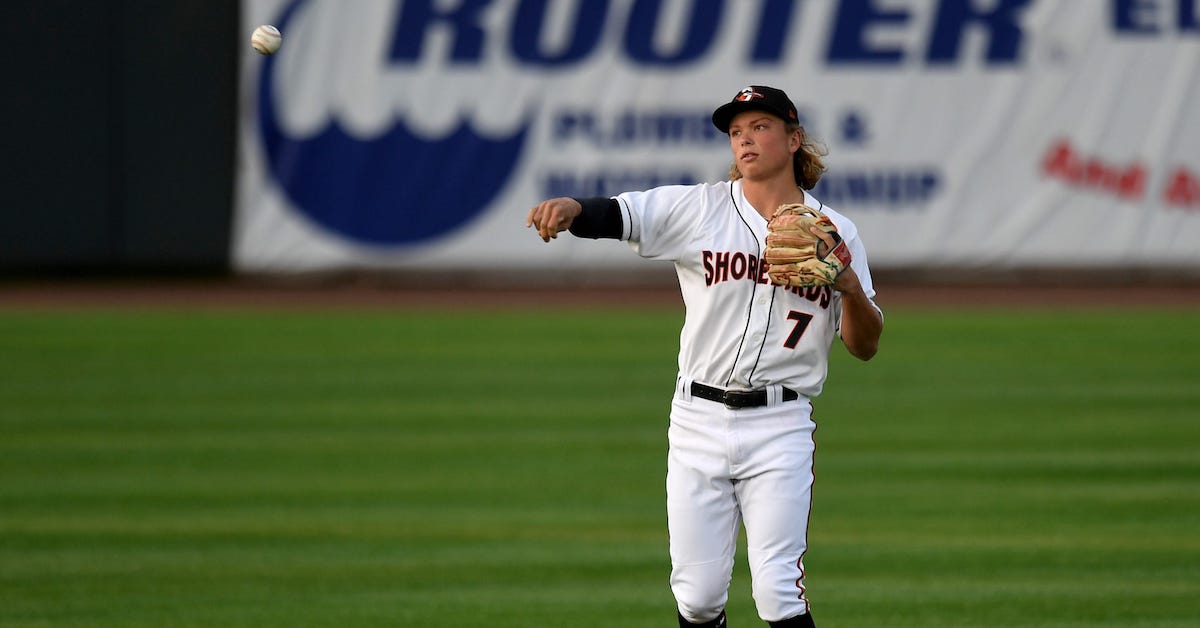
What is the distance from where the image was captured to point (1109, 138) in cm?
1828

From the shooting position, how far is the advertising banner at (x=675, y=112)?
59.7ft

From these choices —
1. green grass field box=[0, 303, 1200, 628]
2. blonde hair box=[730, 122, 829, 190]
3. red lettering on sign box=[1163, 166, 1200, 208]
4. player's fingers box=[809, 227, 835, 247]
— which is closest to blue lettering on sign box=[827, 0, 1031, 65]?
red lettering on sign box=[1163, 166, 1200, 208]

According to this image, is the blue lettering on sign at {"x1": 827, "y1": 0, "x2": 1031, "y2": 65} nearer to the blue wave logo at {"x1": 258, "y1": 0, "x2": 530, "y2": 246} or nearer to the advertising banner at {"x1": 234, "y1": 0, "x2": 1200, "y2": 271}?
the advertising banner at {"x1": 234, "y1": 0, "x2": 1200, "y2": 271}

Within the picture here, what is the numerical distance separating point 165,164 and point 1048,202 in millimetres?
9589

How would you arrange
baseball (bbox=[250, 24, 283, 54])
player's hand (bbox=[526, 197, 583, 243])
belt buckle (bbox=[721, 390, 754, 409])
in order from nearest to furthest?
player's hand (bbox=[526, 197, 583, 243]) → belt buckle (bbox=[721, 390, 754, 409]) → baseball (bbox=[250, 24, 283, 54])

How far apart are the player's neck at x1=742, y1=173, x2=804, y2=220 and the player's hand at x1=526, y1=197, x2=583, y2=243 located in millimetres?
582

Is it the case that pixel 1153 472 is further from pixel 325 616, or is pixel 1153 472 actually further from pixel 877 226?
pixel 877 226

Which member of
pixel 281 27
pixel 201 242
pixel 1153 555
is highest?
pixel 281 27

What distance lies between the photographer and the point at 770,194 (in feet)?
16.0

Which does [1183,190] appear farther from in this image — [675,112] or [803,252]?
[803,252]

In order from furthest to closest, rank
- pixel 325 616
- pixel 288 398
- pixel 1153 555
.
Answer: pixel 288 398, pixel 1153 555, pixel 325 616

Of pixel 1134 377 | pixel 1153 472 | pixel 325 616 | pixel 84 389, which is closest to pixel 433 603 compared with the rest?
pixel 325 616

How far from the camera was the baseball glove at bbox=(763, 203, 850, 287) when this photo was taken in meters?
4.49

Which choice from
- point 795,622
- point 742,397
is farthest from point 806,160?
point 795,622
